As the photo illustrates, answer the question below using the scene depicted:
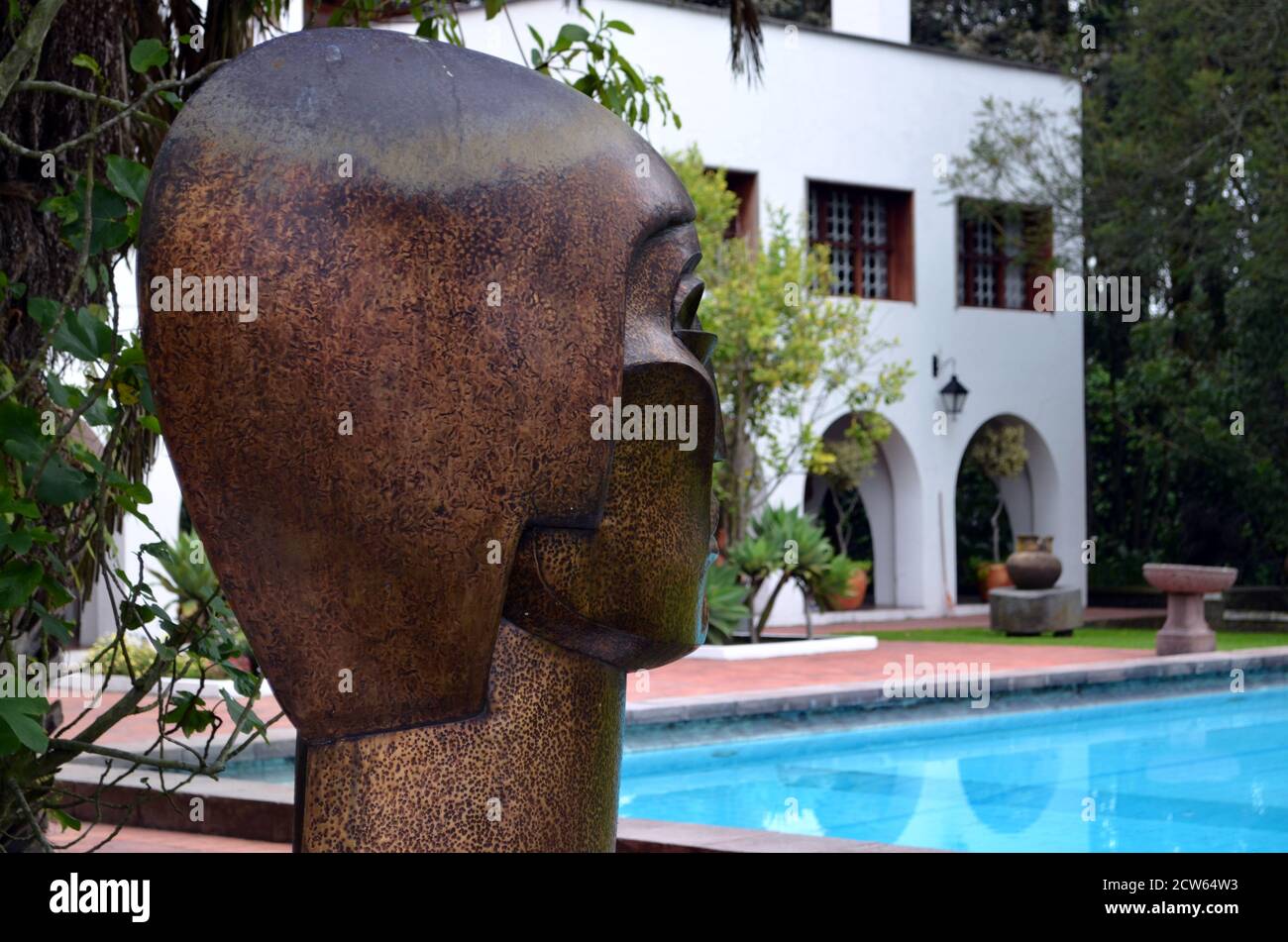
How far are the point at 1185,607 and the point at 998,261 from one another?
9.59 meters

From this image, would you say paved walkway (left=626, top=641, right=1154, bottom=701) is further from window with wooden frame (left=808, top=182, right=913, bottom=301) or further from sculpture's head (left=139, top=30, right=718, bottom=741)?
sculpture's head (left=139, top=30, right=718, bottom=741)


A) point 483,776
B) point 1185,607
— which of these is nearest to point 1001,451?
point 1185,607

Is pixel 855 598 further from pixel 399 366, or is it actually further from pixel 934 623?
pixel 399 366

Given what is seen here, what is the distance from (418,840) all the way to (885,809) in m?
6.63

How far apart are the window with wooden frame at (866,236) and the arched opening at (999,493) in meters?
2.62

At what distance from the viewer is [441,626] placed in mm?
2840

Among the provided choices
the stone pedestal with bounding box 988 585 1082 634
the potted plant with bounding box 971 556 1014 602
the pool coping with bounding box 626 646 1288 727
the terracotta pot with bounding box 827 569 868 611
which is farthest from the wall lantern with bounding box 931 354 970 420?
the pool coping with bounding box 626 646 1288 727

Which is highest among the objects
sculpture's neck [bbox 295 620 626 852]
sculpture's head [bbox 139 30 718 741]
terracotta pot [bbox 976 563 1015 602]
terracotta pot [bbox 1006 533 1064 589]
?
sculpture's head [bbox 139 30 718 741]

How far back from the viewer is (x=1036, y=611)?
61.3ft

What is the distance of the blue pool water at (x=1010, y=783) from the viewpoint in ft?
27.7

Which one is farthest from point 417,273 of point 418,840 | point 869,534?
point 869,534

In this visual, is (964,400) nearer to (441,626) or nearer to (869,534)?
(869,534)

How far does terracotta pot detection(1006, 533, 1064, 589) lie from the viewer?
754 inches

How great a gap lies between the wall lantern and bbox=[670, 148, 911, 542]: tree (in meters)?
3.46
